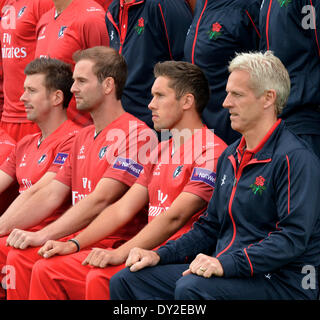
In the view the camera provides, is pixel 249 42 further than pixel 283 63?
Yes

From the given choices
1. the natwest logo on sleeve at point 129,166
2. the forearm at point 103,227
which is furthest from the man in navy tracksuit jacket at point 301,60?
the forearm at point 103,227

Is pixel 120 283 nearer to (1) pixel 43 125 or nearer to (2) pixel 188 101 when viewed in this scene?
(2) pixel 188 101

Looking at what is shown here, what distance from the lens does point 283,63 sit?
382cm

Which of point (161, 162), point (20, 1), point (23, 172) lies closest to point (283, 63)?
point (161, 162)

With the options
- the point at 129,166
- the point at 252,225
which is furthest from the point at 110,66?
the point at 252,225

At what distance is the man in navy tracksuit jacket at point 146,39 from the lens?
15.8 feet

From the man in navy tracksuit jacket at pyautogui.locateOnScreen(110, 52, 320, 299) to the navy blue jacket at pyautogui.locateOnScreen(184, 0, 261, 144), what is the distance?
0.79 meters

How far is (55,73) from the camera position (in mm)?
5215

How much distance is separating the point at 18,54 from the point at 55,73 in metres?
0.88

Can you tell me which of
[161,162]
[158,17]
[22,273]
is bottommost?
[22,273]

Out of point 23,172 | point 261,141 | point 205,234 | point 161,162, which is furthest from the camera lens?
point 23,172

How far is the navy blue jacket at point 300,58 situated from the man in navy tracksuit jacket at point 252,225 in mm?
297

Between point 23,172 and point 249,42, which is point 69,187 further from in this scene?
point 249,42

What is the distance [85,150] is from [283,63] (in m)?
1.48
